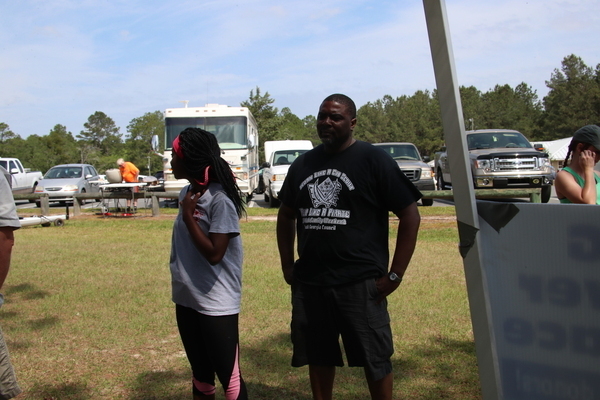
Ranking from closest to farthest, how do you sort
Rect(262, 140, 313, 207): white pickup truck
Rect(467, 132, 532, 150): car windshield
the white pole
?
the white pole
Rect(467, 132, 532, 150): car windshield
Rect(262, 140, 313, 207): white pickup truck

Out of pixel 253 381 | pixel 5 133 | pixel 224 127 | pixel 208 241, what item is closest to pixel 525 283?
pixel 208 241

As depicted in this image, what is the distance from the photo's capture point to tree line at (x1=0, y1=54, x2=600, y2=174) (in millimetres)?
48750

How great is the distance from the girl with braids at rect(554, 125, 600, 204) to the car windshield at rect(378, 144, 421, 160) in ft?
45.1

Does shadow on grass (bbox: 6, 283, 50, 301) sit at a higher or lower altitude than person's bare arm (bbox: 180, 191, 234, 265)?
lower

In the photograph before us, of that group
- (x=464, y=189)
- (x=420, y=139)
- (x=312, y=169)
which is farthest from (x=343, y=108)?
(x=420, y=139)

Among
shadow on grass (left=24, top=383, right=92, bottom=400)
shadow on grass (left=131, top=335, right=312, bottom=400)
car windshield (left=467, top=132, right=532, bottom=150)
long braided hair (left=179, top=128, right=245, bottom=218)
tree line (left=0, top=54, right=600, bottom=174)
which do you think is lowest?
shadow on grass (left=131, top=335, right=312, bottom=400)

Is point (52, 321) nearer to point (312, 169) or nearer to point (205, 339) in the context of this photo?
point (205, 339)

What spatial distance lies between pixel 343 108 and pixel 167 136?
1485 cm

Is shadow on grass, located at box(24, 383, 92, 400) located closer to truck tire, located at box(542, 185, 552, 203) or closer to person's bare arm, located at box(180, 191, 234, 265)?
person's bare arm, located at box(180, 191, 234, 265)

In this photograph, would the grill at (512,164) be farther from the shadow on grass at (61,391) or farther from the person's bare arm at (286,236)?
the shadow on grass at (61,391)

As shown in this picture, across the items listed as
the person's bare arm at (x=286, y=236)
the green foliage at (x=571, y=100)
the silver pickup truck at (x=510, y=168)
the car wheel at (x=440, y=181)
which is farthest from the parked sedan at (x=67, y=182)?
the green foliage at (x=571, y=100)

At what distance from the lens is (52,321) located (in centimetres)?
565

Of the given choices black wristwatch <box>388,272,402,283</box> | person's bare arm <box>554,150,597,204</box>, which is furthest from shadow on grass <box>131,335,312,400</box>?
person's bare arm <box>554,150,597,204</box>

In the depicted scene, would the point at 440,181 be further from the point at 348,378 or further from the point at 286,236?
the point at 286,236
